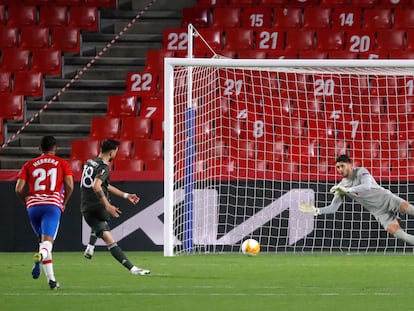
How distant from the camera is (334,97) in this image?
61.7 ft

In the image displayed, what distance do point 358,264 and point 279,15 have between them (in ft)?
25.5

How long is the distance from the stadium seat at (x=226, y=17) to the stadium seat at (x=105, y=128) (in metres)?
2.99

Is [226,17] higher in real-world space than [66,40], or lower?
higher

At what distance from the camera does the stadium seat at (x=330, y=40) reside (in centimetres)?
2014

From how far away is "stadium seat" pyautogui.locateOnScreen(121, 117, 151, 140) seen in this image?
19.3m

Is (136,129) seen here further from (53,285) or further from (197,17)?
(53,285)

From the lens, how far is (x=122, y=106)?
19969mm

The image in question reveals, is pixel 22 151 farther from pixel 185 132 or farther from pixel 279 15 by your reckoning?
pixel 279 15

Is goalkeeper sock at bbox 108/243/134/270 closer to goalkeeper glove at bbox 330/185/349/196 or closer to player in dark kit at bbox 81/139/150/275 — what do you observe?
player in dark kit at bbox 81/139/150/275

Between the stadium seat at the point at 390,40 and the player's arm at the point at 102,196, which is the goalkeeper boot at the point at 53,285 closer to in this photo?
the player's arm at the point at 102,196

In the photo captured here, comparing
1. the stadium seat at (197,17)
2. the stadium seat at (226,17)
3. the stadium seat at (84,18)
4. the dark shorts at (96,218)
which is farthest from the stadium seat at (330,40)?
the dark shorts at (96,218)

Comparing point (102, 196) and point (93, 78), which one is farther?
point (93, 78)

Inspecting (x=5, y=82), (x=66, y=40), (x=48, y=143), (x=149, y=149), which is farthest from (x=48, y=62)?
(x=48, y=143)

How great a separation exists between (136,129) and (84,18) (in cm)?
342
